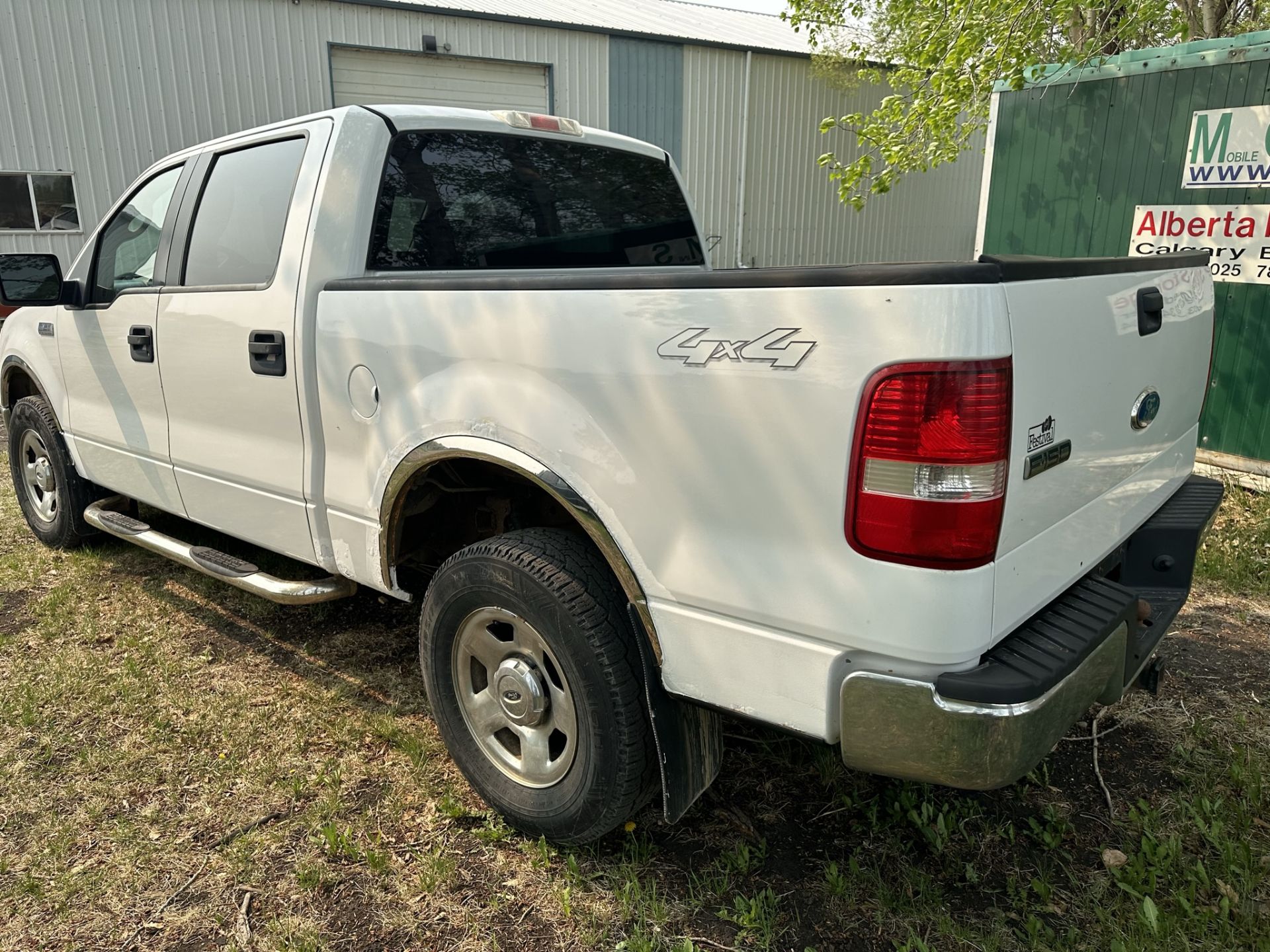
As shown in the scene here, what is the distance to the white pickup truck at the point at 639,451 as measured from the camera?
1793 mm

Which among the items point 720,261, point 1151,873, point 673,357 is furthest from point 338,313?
point 720,261

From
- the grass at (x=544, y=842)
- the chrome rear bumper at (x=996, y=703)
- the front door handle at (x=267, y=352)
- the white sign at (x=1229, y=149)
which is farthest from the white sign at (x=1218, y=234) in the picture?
the front door handle at (x=267, y=352)

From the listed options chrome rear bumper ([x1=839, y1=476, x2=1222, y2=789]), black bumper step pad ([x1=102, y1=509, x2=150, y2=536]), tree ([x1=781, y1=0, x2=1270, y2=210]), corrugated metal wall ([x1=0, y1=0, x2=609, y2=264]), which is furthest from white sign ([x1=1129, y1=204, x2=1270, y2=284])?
corrugated metal wall ([x1=0, y1=0, x2=609, y2=264])

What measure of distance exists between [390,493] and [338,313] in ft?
1.93

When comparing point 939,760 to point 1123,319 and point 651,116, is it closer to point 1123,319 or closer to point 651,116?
point 1123,319

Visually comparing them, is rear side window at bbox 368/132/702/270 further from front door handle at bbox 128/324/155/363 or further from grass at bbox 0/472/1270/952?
grass at bbox 0/472/1270/952

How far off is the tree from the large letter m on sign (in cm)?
89

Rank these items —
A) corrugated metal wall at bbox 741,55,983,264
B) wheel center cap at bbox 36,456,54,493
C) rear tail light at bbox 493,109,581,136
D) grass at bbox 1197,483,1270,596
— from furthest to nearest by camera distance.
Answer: corrugated metal wall at bbox 741,55,983,264
wheel center cap at bbox 36,456,54,493
grass at bbox 1197,483,1270,596
rear tail light at bbox 493,109,581,136

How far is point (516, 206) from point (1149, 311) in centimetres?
212

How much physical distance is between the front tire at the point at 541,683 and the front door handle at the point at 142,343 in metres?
1.90

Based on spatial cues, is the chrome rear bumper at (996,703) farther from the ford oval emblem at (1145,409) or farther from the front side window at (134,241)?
the front side window at (134,241)

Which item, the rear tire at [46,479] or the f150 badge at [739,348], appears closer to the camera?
the f150 badge at [739,348]

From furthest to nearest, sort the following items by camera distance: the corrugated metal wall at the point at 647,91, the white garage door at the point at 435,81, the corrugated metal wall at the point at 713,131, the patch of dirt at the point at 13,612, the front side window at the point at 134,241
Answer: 1. the corrugated metal wall at the point at 713,131
2. the corrugated metal wall at the point at 647,91
3. the white garage door at the point at 435,81
4. the patch of dirt at the point at 13,612
5. the front side window at the point at 134,241

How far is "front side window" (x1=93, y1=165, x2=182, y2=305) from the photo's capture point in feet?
12.8
